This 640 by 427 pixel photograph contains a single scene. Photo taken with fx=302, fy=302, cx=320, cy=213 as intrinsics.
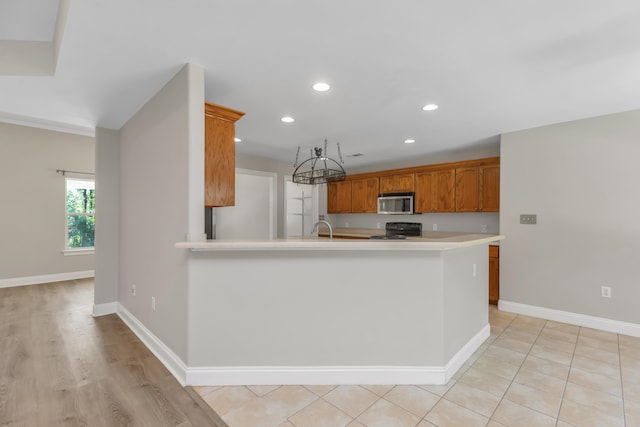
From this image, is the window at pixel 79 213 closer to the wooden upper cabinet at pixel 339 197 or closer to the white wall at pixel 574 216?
the wooden upper cabinet at pixel 339 197

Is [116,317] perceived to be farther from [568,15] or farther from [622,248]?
[622,248]

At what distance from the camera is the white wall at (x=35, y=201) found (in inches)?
193

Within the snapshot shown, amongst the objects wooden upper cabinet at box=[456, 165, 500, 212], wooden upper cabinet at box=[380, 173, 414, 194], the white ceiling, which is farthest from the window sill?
wooden upper cabinet at box=[456, 165, 500, 212]

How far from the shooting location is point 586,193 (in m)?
3.38

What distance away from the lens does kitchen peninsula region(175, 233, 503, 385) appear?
7.17 feet

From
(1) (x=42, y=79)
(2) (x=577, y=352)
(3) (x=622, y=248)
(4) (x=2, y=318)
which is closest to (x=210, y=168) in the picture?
(1) (x=42, y=79)

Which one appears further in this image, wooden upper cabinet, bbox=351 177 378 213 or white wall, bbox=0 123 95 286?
wooden upper cabinet, bbox=351 177 378 213

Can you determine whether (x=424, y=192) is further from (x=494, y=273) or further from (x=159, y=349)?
(x=159, y=349)

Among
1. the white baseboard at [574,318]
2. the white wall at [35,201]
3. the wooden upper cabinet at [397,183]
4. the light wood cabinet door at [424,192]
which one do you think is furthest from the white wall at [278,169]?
the white baseboard at [574,318]

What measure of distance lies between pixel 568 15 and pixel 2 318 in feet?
19.2

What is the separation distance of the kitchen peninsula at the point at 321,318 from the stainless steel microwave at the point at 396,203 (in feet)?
11.0

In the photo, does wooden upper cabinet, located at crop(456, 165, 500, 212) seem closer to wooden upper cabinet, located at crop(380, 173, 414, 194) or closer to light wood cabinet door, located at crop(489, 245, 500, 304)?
light wood cabinet door, located at crop(489, 245, 500, 304)

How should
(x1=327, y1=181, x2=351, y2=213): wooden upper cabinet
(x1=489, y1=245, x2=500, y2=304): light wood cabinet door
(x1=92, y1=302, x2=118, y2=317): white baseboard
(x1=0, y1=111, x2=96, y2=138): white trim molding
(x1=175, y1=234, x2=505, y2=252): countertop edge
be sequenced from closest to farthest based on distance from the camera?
(x1=175, y1=234, x2=505, y2=252): countertop edge < (x1=92, y1=302, x2=118, y2=317): white baseboard < (x1=489, y1=245, x2=500, y2=304): light wood cabinet door < (x1=0, y1=111, x2=96, y2=138): white trim molding < (x1=327, y1=181, x2=351, y2=213): wooden upper cabinet

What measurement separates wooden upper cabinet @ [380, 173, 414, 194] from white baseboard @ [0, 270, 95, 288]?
594cm
